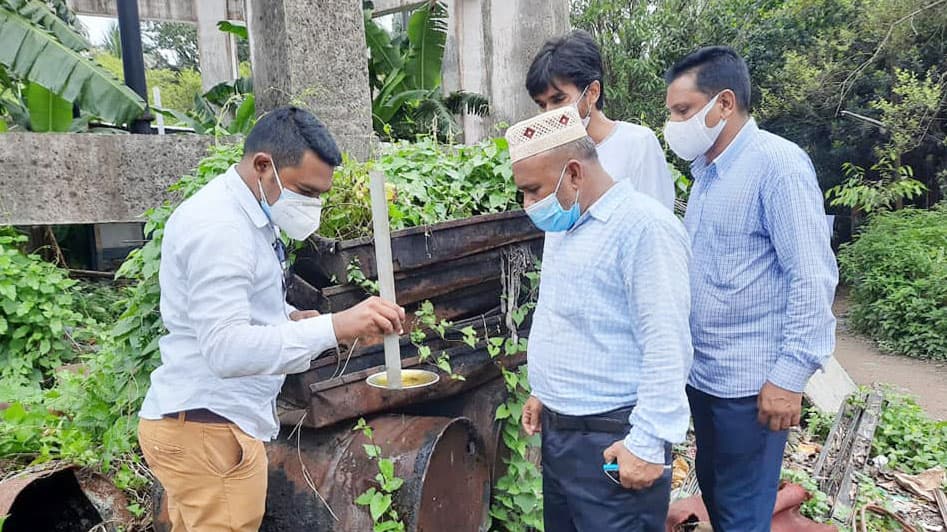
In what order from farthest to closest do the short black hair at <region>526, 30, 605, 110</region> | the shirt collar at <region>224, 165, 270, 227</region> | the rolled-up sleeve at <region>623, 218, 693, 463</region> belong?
the short black hair at <region>526, 30, 605, 110</region>
the shirt collar at <region>224, 165, 270, 227</region>
the rolled-up sleeve at <region>623, 218, 693, 463</region>

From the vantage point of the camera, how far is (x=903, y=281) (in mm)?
8461

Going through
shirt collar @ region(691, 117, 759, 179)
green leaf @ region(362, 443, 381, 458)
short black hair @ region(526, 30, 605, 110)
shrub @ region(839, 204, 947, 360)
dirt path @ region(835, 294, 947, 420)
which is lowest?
dirt path @ region(835, 294, 947, 420)

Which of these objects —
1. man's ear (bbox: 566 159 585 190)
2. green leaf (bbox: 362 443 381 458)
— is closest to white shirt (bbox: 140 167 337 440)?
green leaf (bbox: 362 443 381 458)

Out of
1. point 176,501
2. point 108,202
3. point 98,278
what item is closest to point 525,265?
point 176,501

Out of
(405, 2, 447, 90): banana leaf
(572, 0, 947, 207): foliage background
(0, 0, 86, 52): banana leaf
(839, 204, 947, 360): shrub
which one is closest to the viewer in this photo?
(0, 0, 86, 52): banana leaf

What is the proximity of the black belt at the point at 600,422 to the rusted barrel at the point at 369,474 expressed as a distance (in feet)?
2.10

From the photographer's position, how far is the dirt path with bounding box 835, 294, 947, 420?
20.5ft

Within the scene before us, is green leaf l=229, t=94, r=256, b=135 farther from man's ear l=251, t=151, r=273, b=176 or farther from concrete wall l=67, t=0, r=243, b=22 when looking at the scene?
concrete wall l=67, t=0, r=243, b=22

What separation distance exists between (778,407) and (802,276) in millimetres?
423

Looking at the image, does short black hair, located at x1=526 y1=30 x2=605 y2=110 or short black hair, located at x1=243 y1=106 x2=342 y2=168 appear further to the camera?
short black hair, located at x1=526 y1=30 x2=605 y2=110

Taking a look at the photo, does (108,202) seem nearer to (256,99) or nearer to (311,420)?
(256,99)

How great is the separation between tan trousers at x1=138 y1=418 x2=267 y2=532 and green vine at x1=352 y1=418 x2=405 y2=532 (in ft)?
1.32

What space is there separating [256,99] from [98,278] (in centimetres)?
435

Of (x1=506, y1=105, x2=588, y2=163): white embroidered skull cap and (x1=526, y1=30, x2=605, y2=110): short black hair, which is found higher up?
(x1=526, y1=30, x2=605, y2=110): short black hair
